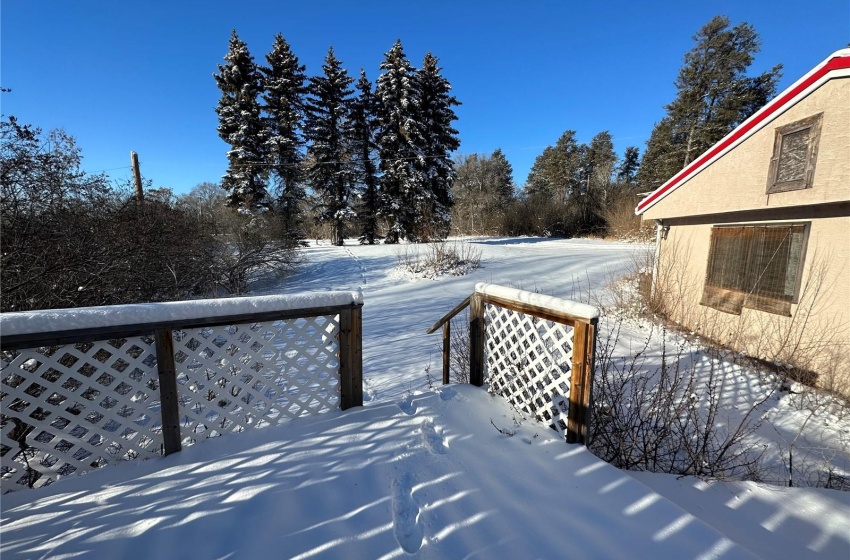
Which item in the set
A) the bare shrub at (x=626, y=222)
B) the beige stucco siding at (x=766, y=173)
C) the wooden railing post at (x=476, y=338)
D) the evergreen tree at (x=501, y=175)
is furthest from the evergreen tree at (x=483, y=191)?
the wooden railing post at (x=476, y=338)

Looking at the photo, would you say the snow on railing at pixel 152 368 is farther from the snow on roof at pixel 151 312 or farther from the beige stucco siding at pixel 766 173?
the beige stucco siding at pixel 766 173

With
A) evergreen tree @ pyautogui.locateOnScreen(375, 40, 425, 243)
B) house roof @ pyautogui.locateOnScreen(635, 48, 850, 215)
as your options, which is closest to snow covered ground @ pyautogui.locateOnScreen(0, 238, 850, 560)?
house roof @ pyautogui.locateOnScreen(635, 48, 850, 215)

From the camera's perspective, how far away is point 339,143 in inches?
809

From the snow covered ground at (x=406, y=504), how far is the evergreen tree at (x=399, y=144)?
17821 mm

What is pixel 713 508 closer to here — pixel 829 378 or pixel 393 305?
pixel 829 378

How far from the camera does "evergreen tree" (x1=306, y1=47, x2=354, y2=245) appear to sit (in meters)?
19.9

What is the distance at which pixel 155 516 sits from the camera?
1.87m

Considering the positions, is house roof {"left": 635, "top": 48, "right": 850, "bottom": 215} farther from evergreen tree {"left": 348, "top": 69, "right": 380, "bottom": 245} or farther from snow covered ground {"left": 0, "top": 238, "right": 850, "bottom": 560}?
evergreen tree {"left": 348, "top": 69, "right": 380, "bottom": 245}

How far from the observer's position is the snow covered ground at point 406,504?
1.69m

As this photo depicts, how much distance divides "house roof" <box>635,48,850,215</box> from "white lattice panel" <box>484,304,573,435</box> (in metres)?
5.27

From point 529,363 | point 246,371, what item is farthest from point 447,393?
point 246,371

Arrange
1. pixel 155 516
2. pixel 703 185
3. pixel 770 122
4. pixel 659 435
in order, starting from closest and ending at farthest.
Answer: pixel 155 516, pixel 659 435, pixel 770 122, pixel 703 185

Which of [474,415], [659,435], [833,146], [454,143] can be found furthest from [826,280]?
[454,143]

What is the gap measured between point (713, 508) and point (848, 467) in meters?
2.61
